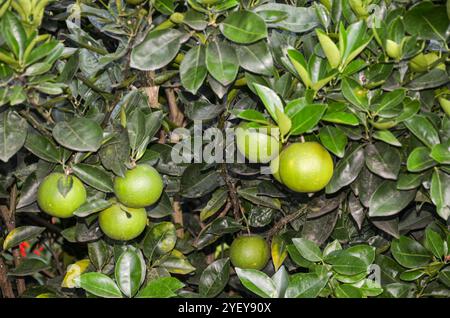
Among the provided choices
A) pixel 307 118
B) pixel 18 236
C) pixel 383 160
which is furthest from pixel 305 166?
pixel 18 236

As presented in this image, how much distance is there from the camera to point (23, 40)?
1382 mm

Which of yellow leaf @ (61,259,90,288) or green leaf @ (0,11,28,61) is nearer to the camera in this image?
green leaf @ (0,11,28,61)

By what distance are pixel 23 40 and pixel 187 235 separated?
1046 mm

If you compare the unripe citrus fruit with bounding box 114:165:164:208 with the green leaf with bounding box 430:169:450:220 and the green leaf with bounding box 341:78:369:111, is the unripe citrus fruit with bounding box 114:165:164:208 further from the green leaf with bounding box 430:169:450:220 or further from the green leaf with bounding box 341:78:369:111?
the green leaf with bounding box 430:169:450:220

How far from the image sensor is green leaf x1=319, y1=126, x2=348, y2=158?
1.49 meters

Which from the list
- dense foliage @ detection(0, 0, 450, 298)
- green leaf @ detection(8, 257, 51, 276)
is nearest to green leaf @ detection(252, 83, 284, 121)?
dense foliage @ detection(0, 0, 450, 298)

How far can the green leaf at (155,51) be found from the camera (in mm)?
1497

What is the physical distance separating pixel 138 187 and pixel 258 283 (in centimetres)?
37

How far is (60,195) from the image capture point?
153 centimetres

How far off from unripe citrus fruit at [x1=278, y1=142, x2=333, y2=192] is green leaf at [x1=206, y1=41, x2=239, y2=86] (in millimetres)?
225

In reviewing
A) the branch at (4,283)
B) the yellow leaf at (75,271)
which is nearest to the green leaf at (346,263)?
the yellow leaf at (75,271)

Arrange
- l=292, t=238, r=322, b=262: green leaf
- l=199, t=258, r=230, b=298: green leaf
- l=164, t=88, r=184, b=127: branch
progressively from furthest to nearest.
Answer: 1. l=164, t=88, r=184, b=127: branch
2. l=199, t=258, r=230, b=298: green leaf
3. l=292, t=238, r=322, b=262: green leaf

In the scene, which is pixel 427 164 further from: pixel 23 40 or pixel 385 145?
pixel 23 40

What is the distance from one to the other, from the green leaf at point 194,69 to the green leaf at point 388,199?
511 millimetres
